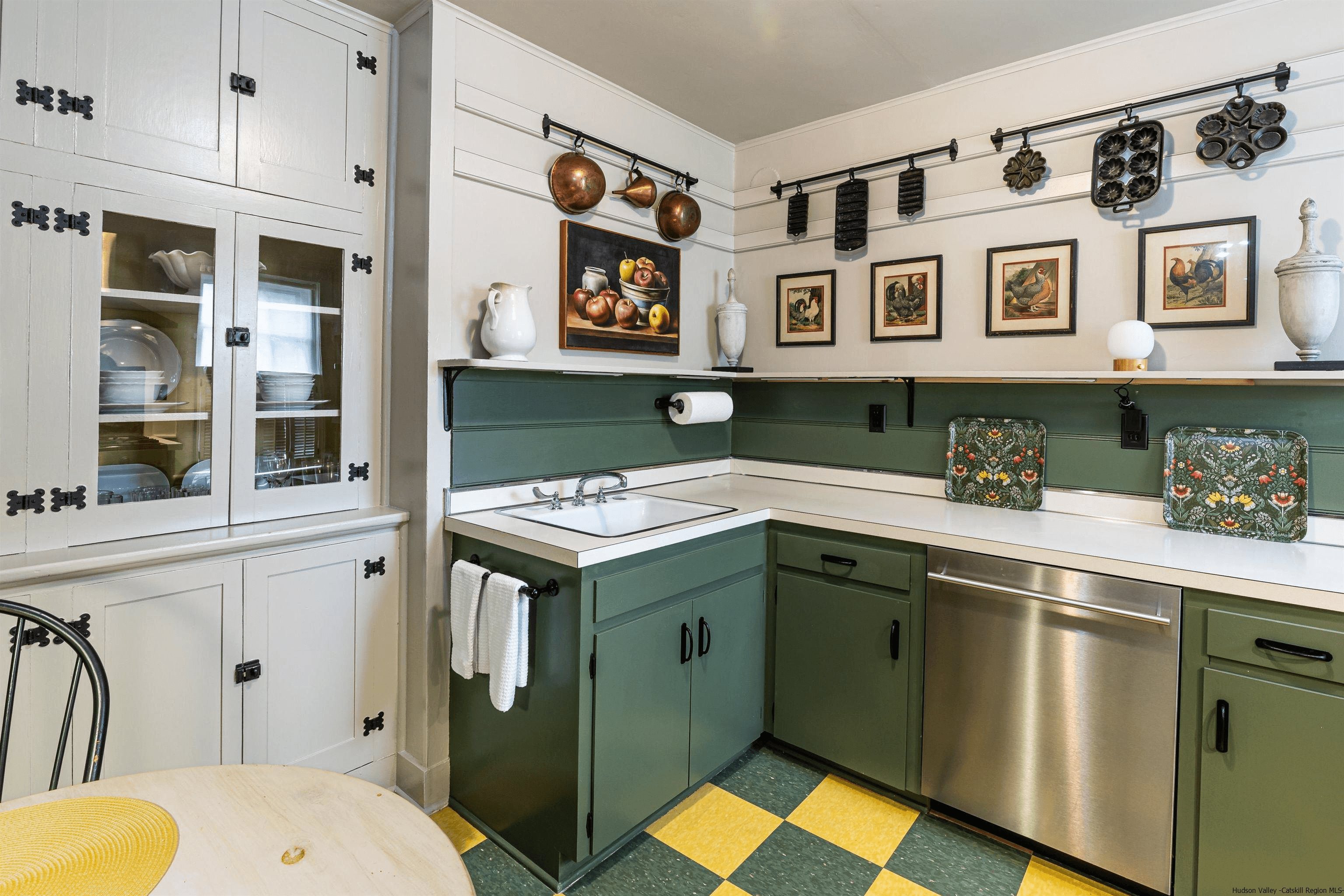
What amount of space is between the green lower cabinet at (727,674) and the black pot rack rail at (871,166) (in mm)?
1777

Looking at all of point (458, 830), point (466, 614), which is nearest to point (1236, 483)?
point (466, 614)

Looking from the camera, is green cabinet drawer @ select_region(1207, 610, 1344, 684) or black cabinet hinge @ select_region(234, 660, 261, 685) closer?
green cabinet drawer @ select_region(1207, 610, 1344, 684)

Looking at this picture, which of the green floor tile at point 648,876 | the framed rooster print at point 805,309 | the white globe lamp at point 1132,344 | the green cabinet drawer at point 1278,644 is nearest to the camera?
the green cabinet drawer at point 1278,644

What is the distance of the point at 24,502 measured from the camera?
158 cm

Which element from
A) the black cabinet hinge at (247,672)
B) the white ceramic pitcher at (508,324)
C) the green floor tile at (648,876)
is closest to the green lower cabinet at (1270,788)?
the green floor tile at (648,876)

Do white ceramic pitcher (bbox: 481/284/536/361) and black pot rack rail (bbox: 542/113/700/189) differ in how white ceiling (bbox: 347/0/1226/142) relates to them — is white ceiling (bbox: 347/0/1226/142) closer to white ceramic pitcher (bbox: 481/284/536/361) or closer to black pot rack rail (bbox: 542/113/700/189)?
black pot rack rail (bbox: 542/113/700/189)

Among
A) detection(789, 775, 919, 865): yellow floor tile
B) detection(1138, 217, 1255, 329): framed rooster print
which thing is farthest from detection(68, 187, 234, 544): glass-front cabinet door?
detection(1138, 217, 1255, 329): framed rooster print

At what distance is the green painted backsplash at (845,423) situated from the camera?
2.05 meters

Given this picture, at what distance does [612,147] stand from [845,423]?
150 centimetres

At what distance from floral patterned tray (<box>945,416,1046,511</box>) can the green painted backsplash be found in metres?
0.04

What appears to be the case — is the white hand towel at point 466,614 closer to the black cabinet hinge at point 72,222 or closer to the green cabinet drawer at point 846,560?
the green cabinet drawer at point 846,560

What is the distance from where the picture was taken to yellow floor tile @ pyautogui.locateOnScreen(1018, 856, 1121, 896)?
184 cm

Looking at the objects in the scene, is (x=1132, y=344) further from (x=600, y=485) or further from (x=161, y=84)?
(x=161, y=84)

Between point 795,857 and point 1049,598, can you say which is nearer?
point 1049,598
